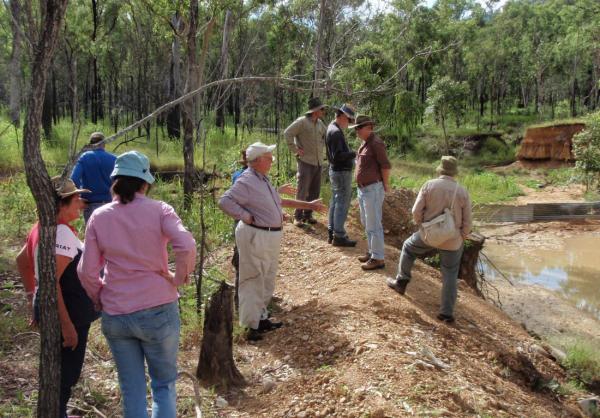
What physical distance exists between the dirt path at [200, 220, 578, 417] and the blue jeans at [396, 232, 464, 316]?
0.68 ft

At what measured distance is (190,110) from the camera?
6.79 m

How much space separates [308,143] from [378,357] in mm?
3658

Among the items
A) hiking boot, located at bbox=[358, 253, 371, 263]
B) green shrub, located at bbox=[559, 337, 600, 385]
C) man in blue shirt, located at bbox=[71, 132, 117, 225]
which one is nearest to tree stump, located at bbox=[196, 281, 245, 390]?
man in blue shirt, located at bbox=[71, 132, 117, 225]

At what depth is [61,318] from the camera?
3.02 metres

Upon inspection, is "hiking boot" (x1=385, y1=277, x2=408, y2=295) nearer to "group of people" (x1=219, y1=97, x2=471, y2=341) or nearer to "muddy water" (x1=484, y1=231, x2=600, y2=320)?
"group of people" (x1=219, y1=97, x2=471, y2=341)

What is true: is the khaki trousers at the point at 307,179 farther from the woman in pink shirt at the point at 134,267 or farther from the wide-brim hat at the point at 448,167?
the woman in pink shirt at the point at 134,267

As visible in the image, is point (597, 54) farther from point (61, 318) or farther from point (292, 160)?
point (61, 318)

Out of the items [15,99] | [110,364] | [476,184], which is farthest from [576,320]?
[15,99]

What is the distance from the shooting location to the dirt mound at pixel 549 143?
27.7 meters

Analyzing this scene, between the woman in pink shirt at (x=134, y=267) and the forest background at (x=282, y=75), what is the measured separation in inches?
24.2

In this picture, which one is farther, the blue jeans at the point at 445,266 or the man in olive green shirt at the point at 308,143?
the man in olive green shirt at the point at 308,143

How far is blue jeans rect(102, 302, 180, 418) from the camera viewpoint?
2.81 m

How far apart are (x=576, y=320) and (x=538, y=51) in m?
34.7

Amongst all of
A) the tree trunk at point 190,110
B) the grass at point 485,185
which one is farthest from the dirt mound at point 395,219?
the grass at point 485,185
